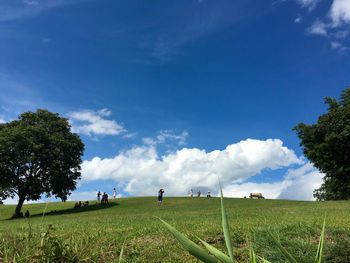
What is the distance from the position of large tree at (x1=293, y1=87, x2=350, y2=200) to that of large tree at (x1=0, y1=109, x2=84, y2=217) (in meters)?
34.7

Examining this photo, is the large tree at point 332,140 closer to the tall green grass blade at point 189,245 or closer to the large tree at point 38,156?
the large tree at point 38,156

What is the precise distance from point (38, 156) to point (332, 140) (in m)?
39.9

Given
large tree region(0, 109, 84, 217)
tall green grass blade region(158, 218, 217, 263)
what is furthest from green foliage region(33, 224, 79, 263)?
large tree region(0, 109, 84, 217)

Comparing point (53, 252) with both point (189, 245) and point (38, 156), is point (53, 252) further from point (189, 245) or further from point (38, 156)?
point (38, 156)

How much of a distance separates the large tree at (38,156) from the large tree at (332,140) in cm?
3468

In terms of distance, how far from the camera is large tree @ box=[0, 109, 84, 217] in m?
34.0

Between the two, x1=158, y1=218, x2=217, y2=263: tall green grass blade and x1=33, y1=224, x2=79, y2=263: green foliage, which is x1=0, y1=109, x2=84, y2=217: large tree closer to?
x1=33, y1=224, x2=79, y2=263: green foliage

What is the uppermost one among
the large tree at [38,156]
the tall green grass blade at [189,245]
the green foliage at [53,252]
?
the large tree at [38,156]

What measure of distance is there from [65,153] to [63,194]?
676cm

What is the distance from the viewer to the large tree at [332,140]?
32.8 meters

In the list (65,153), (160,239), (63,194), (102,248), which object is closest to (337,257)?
(160,239)

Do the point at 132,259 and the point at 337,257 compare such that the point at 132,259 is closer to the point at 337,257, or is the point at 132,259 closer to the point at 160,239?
the point at 160,239

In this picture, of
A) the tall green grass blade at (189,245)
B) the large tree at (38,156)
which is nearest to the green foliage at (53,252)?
the tall green grass blade at (189,245)

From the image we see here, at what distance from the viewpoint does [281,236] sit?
6164 mm
